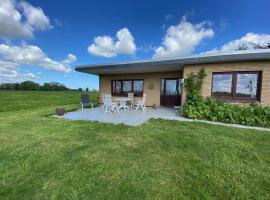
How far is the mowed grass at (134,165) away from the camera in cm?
218

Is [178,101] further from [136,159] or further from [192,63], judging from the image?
[136,159]

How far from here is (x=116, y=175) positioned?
8.38 ft

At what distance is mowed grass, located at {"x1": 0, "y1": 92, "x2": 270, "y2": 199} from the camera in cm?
218

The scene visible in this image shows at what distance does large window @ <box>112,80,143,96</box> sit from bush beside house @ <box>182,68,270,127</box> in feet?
15.0

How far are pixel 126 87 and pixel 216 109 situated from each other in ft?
22.8

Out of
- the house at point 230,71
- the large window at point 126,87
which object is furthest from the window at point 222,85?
the large window at point 126,87

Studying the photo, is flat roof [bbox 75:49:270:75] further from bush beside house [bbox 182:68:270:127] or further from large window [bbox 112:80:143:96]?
large window [bbox 112:80:143:96]

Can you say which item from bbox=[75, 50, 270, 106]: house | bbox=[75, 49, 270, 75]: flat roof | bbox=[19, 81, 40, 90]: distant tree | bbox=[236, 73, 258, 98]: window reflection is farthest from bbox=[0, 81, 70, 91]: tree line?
bbox=[236, 73, 258, 98]: window reflection

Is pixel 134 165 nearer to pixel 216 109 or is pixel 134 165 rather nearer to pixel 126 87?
pixel 216 109

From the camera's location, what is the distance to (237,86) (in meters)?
6.84

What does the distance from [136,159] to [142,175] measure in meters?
0.54

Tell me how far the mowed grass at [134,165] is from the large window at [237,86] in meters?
2.44

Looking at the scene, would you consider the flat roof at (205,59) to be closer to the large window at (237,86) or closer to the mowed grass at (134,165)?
the large window at (237,86)

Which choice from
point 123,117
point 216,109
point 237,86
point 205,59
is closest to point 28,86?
point 123,117
